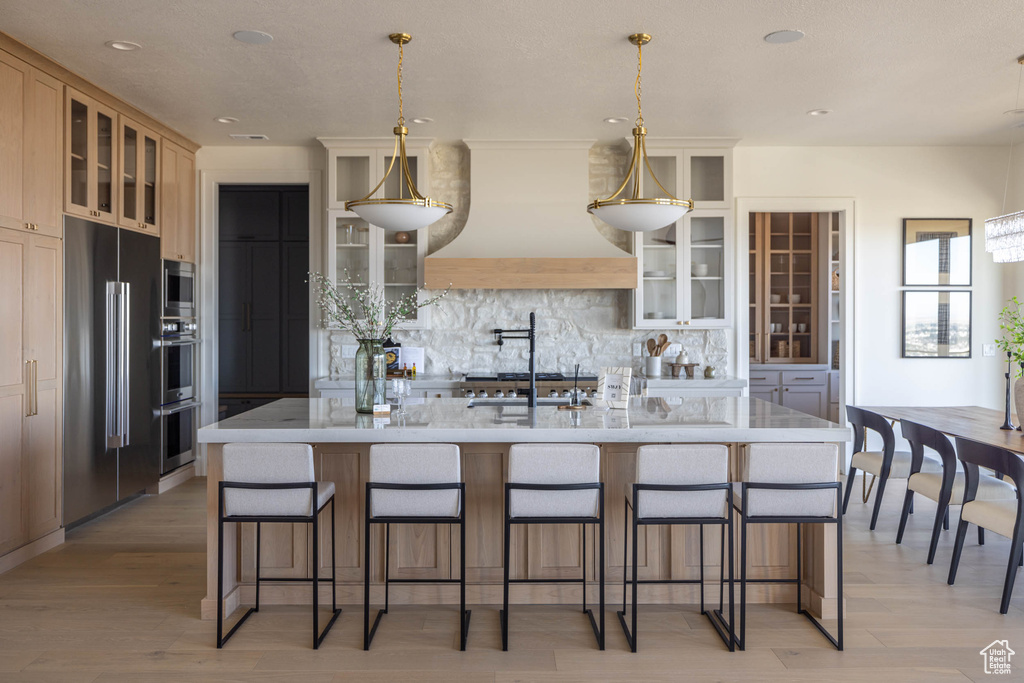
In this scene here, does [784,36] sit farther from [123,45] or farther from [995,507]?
[123,45]

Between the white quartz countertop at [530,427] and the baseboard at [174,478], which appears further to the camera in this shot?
the baseboard at [174,478]

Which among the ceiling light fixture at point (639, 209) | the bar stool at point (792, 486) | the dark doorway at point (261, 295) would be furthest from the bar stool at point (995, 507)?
the dark doorway at point (261, 295)

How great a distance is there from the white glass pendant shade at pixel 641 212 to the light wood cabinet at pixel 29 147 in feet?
10.1

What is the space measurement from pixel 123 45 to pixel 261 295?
3871 mm

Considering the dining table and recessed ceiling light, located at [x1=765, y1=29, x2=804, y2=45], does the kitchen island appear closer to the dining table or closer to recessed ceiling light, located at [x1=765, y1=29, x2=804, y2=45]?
the dining table

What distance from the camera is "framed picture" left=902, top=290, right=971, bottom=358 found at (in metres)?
6.47

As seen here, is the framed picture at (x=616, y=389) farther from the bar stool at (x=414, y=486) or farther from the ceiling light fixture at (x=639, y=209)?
the bar stool at (x=414, y=486)

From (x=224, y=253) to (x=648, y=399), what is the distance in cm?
520

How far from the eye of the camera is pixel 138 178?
212 inches

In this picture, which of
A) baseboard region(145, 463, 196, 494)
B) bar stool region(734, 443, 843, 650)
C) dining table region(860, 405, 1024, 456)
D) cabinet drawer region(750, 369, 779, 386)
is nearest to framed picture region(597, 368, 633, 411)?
bar stool region(734, 443, 843, 650)

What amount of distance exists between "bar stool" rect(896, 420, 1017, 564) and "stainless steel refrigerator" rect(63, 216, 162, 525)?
16.2 ft

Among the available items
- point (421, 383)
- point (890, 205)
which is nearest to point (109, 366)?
point (421, 383)

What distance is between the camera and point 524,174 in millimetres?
6148

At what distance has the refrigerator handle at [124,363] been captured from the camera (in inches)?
197
